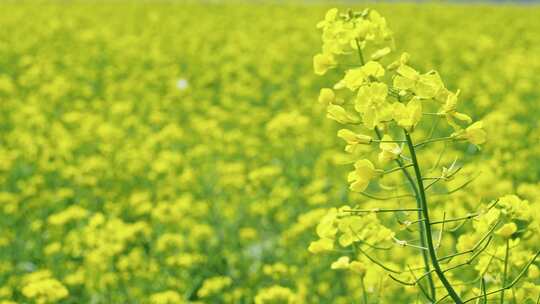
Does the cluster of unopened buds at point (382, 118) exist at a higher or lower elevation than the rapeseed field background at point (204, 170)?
lower

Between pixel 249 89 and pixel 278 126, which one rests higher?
pixel 249 89

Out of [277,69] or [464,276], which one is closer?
[464,276]

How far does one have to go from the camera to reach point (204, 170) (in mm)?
5184

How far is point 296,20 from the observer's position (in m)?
14.1

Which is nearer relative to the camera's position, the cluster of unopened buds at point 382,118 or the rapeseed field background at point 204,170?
the cluster of unopened buds at point 382,118

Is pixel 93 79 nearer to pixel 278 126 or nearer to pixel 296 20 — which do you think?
pixel 278 126

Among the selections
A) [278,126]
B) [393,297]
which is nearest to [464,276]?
[393,297]

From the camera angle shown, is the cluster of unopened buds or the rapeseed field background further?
the rapeseed field background

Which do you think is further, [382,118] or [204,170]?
[204,170]

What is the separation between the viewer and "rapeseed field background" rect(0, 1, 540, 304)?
3.39 metres

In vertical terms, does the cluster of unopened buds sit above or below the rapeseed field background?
below

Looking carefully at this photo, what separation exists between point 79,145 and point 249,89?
103 inches

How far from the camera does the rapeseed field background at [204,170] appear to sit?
3393 millimetres

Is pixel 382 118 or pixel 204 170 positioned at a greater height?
pixel 204 170
